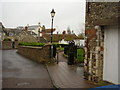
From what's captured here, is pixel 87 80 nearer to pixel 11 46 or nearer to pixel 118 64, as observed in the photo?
pixel 118 64

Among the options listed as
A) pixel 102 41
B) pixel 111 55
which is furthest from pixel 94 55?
pixel 111 55

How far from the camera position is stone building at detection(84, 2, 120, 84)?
7598mm

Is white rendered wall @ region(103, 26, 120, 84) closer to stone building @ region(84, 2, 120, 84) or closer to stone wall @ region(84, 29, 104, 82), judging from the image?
stone building @ region(84, 2, 120, 84)

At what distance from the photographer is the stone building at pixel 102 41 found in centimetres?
760

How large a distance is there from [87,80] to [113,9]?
386 centimetres

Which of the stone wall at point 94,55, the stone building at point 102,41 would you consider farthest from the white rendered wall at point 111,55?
the stone wall at point 94,55

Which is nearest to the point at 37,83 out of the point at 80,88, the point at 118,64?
the point at 80,88

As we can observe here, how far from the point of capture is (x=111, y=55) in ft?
25.8

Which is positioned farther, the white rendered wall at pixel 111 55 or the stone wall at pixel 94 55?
the stone wall at pixel 94 55

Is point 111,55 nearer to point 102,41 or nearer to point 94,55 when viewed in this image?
point 102,41

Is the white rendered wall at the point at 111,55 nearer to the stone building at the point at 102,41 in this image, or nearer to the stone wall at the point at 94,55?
the stone building at the point at 102,41

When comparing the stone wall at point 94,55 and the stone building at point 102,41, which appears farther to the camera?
the stone wall at point 94,55

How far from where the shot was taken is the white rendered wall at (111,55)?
25.0ft

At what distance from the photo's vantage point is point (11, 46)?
44.4 meters
